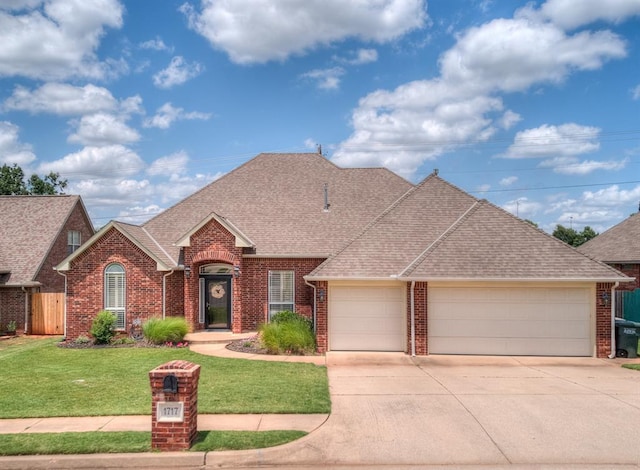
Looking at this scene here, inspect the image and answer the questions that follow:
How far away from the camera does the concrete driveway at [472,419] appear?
708 centimetres

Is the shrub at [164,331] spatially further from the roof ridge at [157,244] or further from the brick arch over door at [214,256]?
the roof ridge at [157,244]

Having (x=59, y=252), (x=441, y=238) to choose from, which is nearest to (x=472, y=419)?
(x=441, y=238)

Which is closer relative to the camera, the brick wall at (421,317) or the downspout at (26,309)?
the brick wall at (421,317)

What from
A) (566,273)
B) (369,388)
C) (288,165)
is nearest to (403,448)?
(369,388)

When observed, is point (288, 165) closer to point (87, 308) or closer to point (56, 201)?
point (87, 308)

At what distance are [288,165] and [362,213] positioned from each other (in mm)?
4931

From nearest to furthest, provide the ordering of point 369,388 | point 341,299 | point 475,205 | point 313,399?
point 313,399
point 369,388
point 341,299
point 475,205

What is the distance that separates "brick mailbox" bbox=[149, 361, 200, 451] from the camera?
7.10 metres

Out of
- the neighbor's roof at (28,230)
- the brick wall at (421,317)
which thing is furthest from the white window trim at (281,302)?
the neighbor's roof at (28,230)

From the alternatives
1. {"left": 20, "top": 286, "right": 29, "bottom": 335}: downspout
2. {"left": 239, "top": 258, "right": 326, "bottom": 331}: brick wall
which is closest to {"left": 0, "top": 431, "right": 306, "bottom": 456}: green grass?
{"left": 239, "top": 258, "right": 326, "bottom": 331}: brick wall

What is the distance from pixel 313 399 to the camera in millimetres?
9789

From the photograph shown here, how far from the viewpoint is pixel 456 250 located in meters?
15.9

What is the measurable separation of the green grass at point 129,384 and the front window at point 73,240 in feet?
33.5

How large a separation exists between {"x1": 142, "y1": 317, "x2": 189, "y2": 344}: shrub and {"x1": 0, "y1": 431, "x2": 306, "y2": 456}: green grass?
885 cm
